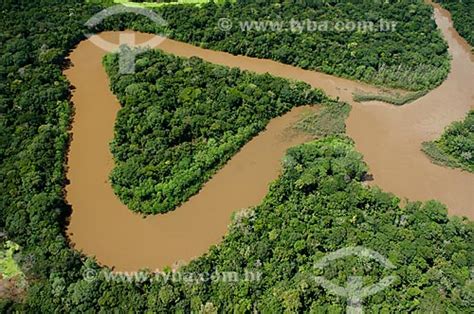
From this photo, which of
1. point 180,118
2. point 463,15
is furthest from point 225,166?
point 463,15

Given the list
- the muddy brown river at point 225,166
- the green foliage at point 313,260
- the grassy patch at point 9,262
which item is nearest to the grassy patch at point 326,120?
the muddy brown river at point 225,166

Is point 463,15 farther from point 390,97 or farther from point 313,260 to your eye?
point 313,260

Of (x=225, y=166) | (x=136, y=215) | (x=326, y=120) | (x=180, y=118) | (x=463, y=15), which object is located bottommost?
(x=136, y=215)

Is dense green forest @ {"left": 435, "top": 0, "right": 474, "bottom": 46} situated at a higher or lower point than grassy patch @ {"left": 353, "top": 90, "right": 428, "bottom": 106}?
higher

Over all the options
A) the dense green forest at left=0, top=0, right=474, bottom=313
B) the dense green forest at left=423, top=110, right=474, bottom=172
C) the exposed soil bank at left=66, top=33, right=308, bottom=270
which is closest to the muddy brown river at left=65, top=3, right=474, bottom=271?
the exposed soil bank at left=66, top=33, right=308, bottom=270

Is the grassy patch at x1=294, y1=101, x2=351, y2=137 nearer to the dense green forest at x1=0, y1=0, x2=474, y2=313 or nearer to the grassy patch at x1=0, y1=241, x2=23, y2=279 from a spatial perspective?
the dense green forest at x1=0, y1=0, x2=474, y2=313

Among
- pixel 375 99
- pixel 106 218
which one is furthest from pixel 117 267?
pixel 375 99
